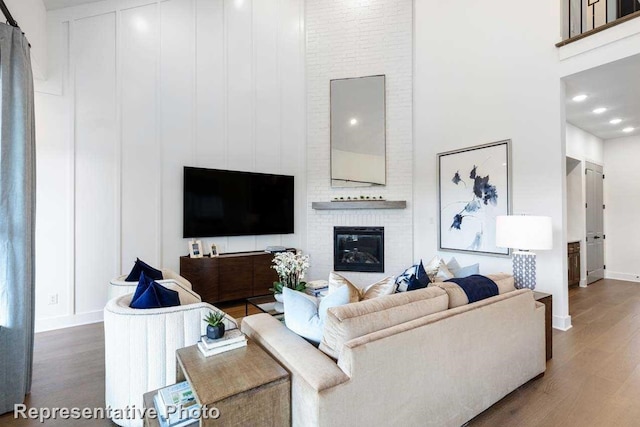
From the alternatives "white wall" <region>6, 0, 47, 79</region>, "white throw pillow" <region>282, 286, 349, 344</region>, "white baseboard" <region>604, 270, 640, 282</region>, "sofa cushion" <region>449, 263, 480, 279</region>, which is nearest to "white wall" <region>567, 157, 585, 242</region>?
"white baseboard" <region>604, 270, 640, 282</region>

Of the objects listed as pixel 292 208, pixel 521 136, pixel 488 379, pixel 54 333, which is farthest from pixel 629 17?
pixel 54 333

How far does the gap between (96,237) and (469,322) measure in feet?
13.4

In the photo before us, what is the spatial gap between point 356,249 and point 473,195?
6.68ft

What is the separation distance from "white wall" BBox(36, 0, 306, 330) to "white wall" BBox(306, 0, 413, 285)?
0.58 m

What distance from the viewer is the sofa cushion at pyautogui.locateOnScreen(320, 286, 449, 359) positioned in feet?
4.87

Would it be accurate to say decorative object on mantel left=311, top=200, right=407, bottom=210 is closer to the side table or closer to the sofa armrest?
the side table

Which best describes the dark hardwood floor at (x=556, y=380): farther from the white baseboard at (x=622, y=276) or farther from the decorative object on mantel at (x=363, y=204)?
the white baseboard at (x=622, y=276)

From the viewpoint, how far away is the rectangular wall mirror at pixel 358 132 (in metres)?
5.29

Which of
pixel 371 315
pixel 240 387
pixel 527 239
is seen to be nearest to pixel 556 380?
pixel 527 239

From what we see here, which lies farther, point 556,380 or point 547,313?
point 547,313

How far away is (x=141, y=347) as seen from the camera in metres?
1.76

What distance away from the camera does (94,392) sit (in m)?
2.23

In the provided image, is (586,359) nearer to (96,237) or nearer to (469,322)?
(469,322)

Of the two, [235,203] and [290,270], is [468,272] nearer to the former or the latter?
[290,270]
